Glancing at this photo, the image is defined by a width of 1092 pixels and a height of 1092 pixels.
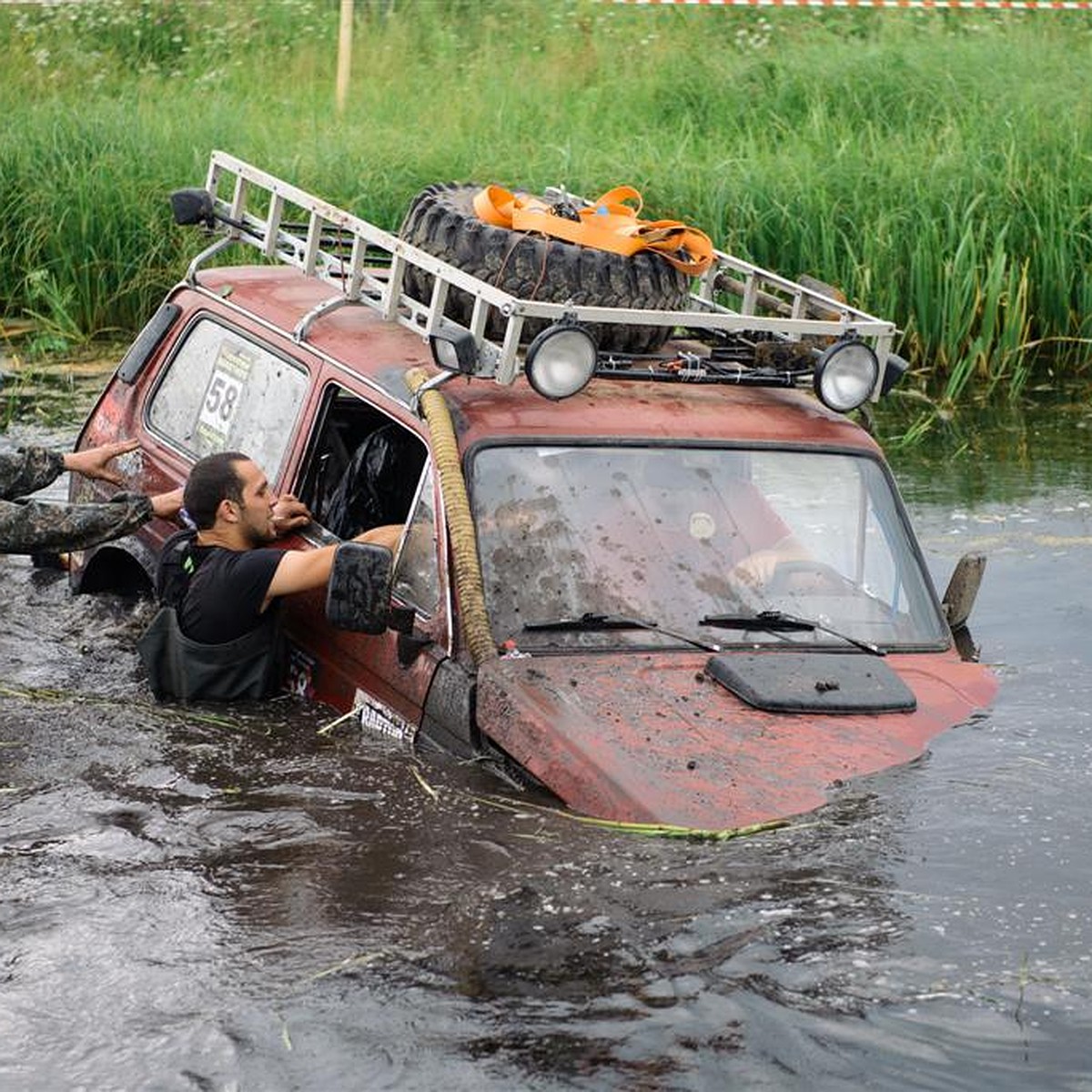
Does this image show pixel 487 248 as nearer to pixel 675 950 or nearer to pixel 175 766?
pixel 175 766

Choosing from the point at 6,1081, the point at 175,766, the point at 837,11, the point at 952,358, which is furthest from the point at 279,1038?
the point at 837,11

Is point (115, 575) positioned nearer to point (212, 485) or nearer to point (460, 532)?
point (212, 485)

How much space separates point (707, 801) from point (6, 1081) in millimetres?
1898

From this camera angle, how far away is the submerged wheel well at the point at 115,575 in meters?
8.12

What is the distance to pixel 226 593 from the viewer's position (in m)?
6.92

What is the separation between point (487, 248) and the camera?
7051 millimetres

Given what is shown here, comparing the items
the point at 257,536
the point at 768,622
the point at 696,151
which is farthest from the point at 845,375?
the point at 696,151

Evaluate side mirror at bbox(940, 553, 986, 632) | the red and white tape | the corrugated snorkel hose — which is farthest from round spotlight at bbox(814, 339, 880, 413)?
the red and white tape

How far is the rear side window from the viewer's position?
748cm

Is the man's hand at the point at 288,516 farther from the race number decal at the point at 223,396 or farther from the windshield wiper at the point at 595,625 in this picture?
the windshield wiper at the point at 595,625

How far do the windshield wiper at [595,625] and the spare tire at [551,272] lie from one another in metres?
1.09

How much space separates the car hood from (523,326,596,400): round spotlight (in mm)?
803

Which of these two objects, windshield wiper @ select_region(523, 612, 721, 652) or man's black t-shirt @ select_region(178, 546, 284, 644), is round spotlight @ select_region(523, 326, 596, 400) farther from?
man's black t-shirt @ select_region(178, 546, 284, 644)

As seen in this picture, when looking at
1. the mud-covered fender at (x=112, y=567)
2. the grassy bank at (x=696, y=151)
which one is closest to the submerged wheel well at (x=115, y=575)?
the mud-covered fender at (x=112, y=567)
